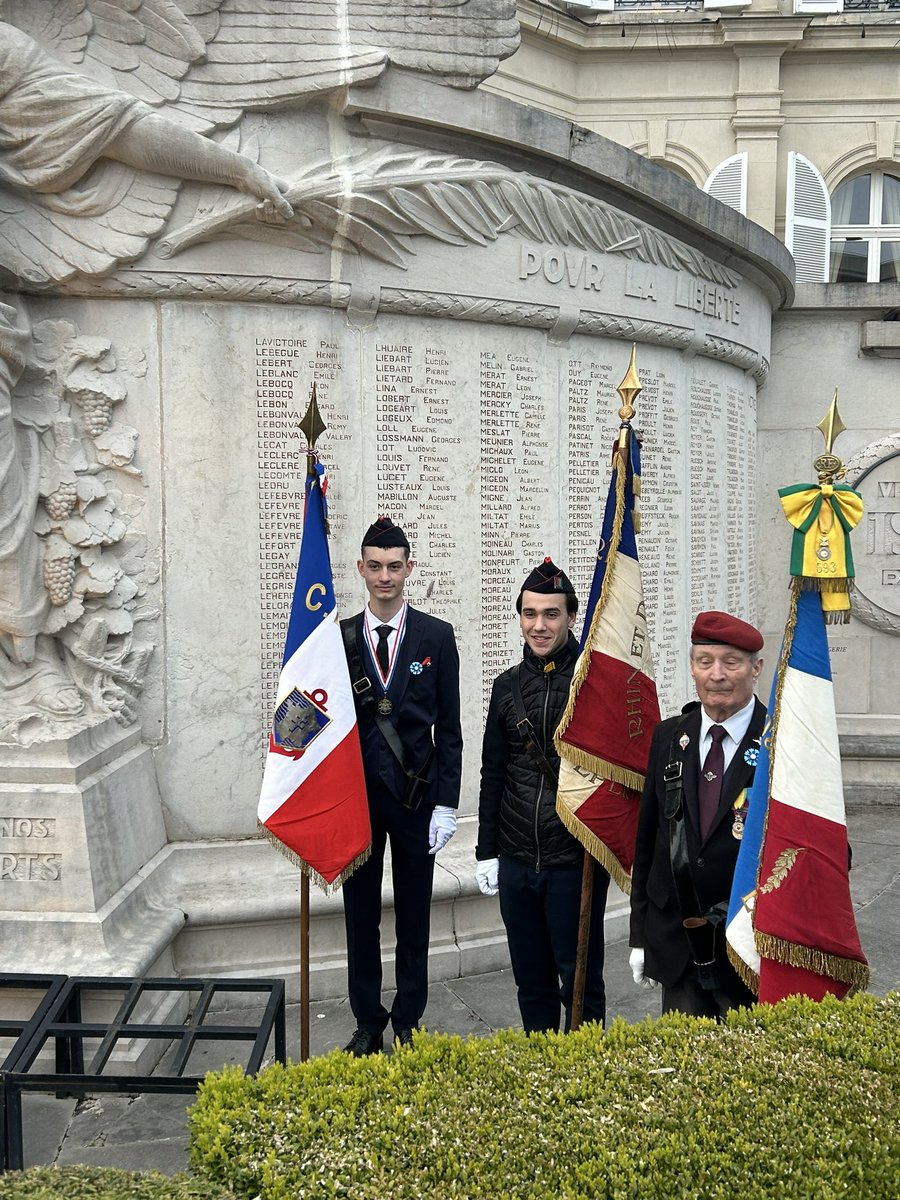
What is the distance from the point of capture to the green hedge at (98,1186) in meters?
2.36

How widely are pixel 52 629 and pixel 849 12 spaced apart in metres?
16.8

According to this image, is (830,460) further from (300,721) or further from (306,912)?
(306,912)

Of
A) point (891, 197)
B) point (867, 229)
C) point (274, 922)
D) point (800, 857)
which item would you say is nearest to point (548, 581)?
point (800, 857)

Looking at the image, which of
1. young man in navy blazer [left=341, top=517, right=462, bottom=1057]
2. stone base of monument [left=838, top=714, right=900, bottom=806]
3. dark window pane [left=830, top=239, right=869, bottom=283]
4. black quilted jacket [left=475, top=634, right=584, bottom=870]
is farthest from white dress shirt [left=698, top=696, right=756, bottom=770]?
dark window pane [left=830, top=239, right=869, bottom=283]

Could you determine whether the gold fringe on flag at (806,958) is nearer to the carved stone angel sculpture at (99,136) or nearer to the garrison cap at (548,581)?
the garrison cap at (548,581)

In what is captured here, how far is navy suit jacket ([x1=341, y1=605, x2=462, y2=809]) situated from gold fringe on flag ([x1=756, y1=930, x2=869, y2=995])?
161 cm

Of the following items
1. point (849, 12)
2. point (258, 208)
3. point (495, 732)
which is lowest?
point (495, 732)

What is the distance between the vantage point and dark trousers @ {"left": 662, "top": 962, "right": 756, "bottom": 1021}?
3473mm

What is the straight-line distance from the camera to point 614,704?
4.00 metres

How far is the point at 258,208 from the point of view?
16.8 feet

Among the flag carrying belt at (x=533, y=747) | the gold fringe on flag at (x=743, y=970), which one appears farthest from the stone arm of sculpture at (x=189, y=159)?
the gold fringe on flag at (x=743, y=970)

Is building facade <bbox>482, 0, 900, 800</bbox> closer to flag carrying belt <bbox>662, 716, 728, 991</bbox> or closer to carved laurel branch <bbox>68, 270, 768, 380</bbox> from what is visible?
carved laurel branch <bbox>68, 270, 768, 380</bbox>

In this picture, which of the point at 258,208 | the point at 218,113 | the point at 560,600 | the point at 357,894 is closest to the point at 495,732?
the point at 560,600

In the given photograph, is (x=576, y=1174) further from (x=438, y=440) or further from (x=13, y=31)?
(x=13, y=31)
